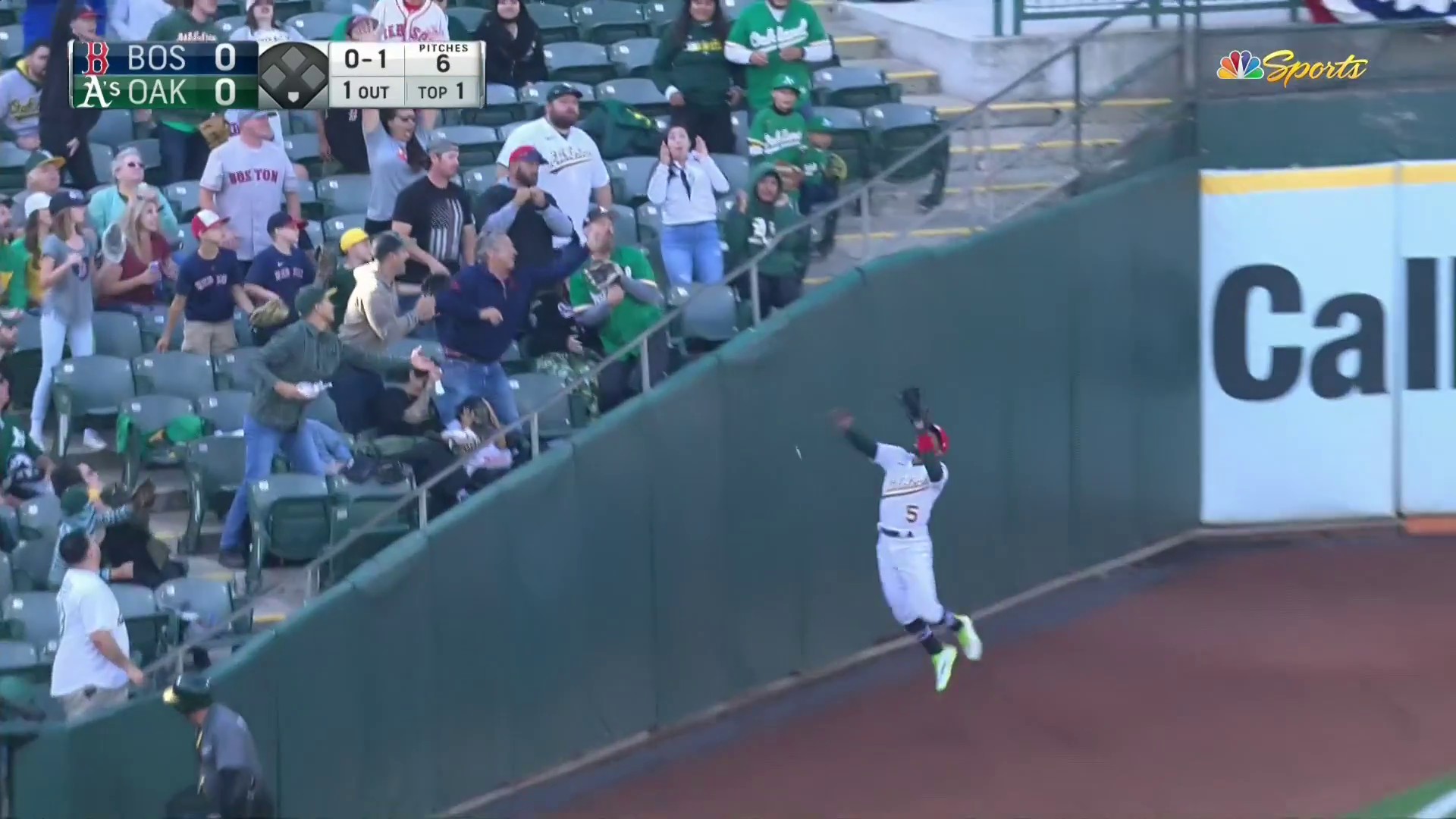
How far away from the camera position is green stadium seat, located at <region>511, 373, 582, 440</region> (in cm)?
1246

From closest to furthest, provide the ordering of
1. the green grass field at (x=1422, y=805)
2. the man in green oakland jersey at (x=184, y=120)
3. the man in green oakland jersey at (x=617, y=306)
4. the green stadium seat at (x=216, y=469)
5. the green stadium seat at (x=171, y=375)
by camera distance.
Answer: the green grass field at (x=1422, y=805)
the green stadium seat at (x=216, y=469)
the man in green oakland jersey at (x=617, y=306)
the green stadium seat at (x=171, y=375)
the man in green oakland jersey at (x=184, y=120)

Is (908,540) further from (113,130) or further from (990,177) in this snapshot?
(113,130)

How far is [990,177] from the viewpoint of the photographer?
14.1 m

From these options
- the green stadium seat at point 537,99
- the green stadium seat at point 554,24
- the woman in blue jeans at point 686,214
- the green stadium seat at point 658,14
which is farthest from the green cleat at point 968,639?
the green stadium seat at point 554,24

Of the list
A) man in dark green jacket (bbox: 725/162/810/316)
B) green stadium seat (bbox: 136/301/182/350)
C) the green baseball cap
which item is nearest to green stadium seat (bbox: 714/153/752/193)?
the green baseball cap

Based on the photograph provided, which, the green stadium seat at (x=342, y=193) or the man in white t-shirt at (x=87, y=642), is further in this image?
the green stadium seat at (x=342, y=193)

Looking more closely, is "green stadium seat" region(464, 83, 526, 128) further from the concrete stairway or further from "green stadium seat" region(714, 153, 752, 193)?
the concrete stairway

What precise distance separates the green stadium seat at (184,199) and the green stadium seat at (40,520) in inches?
116

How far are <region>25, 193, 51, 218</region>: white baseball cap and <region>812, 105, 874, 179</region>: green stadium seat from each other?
4.67m

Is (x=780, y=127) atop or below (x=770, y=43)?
below

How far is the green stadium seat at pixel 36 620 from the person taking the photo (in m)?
11.0

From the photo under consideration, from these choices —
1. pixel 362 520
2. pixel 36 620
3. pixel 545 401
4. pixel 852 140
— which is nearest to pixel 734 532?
pixel 545 401

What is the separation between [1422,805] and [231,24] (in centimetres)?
927

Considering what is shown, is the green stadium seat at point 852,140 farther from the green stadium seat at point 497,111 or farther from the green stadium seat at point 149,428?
the green stadium seat at point 149,428
